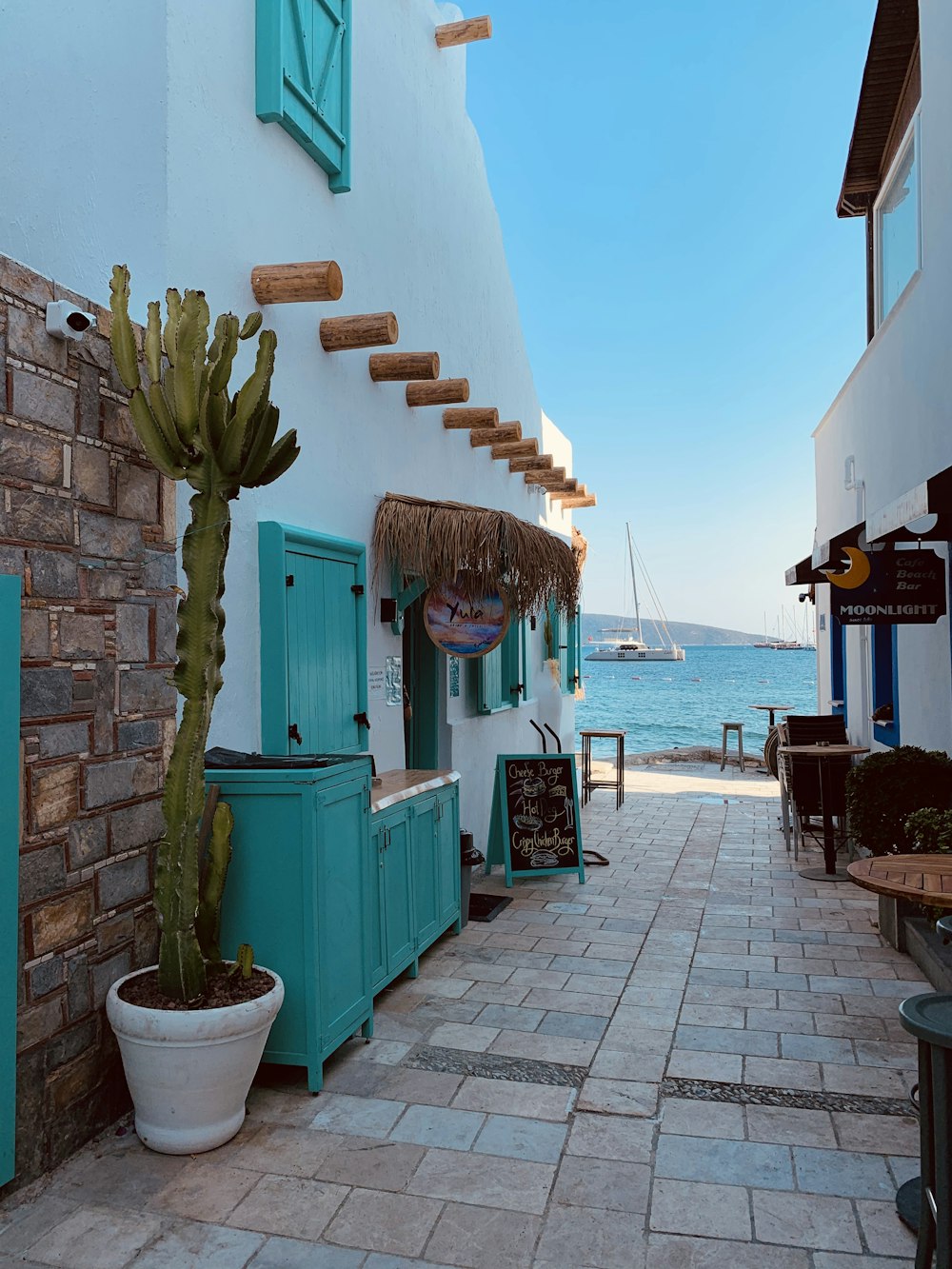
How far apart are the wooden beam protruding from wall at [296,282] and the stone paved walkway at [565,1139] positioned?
3.54 m

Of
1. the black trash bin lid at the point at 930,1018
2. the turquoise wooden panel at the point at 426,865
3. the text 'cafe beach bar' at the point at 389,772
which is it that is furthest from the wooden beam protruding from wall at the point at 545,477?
the black trash bin lid at the point at 930,1018

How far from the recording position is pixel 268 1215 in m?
2.96

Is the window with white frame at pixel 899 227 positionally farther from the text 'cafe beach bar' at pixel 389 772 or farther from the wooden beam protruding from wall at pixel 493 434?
the text 'cafe beach bar' at pixel 389 772

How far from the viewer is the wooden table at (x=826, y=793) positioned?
311 inches

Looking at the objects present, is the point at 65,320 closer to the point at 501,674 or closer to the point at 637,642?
the point at 501,674

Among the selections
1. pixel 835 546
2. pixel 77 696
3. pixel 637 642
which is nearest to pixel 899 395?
pixel 835 546

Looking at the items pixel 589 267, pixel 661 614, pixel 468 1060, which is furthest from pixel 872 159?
pixel 661 614

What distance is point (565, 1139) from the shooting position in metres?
3.47

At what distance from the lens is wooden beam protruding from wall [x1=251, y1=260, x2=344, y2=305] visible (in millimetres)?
4586

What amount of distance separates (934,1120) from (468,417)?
Result: 20.1ft

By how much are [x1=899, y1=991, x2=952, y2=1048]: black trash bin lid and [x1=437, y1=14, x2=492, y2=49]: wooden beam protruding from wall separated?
7504 mm

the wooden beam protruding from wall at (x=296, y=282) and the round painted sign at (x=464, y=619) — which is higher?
the wooden beam protruding from wall at (x=296, y=282)

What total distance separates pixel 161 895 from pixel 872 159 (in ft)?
30.7

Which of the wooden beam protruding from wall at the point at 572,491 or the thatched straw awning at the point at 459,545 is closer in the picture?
the thatched straw awning at the point at 459,545
